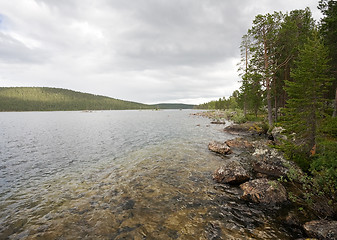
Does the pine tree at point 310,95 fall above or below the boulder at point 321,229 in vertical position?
above

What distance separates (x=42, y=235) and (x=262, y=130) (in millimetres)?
32816

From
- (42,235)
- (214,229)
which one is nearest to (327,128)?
(214,229)

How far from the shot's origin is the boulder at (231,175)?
10617 millimetres

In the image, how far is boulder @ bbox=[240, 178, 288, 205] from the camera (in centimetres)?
823

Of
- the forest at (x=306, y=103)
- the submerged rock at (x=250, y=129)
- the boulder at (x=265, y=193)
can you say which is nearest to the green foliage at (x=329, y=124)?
the forest at (x=306, y=103)

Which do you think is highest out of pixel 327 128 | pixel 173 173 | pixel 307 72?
pixel 307 72

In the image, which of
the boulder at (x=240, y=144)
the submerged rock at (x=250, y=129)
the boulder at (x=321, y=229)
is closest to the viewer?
the boulder at (x=321, y=229)

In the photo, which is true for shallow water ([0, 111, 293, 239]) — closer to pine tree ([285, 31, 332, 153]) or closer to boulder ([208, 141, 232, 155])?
boulder ([208, 141, 232, 155])

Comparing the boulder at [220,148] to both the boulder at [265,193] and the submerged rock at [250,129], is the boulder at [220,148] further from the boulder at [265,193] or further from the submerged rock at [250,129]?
the submerged rock at [250,129]

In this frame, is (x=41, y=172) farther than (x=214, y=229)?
Yes

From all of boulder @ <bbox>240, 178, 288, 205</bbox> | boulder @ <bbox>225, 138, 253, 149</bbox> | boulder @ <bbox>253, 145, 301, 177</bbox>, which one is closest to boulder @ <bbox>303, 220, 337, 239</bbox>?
boulder @ <bbox>240, 178, 288, 205</bbox>

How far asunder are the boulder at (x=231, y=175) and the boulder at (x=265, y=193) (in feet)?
4.91

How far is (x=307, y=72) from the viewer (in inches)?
412

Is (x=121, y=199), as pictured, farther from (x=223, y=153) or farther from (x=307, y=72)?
(x=307, y=72)
